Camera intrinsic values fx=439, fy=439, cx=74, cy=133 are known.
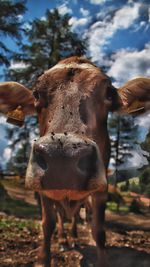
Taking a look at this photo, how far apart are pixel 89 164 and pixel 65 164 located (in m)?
0.25

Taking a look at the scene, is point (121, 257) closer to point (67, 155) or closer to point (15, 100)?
point (15, 100)

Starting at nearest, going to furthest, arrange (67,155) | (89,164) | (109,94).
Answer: (67,155), (89,164), (109,94)

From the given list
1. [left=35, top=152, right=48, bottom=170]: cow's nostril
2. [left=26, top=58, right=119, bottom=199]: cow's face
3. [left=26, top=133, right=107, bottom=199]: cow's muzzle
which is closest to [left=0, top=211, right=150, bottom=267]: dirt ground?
[left=26, top=58, right=119, bottom=199]: cow's face

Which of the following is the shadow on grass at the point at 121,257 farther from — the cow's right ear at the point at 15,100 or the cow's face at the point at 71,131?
the cow's right ear at the point at 15,100

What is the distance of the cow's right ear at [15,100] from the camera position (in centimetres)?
775

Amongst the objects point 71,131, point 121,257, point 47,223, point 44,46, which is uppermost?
point 44,46

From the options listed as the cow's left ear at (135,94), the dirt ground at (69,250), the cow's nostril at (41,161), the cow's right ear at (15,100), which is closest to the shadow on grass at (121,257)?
the dirt ground at (69,250)

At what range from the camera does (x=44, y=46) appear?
24891 millimetres

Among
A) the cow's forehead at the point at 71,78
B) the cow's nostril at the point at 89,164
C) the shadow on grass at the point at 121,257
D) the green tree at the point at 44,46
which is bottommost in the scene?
the shadow on grass at the point at 121,257

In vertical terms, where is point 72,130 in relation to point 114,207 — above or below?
above

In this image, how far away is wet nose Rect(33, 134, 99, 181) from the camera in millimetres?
4262

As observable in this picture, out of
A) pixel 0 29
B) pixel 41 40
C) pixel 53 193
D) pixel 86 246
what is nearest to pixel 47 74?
pixel 53 193

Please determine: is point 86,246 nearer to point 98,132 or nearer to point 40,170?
point 98,132

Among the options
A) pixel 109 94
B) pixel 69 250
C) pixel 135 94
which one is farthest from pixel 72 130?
pixel 69 250
